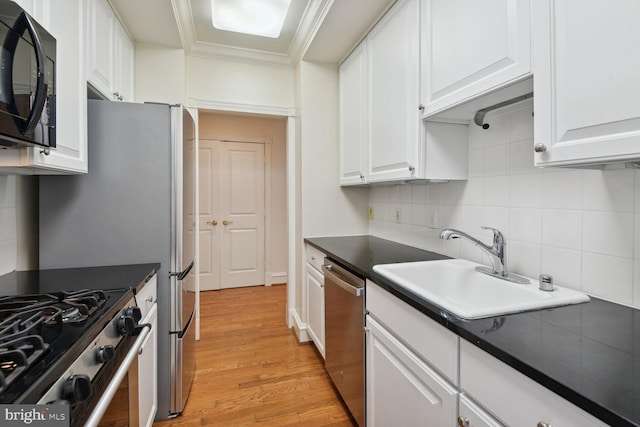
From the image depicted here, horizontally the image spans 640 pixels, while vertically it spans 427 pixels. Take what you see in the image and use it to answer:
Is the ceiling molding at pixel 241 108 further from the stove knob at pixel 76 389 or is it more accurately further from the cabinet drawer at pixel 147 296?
the stove knob at pixel 76 389

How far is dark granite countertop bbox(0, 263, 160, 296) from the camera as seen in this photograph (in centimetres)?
121

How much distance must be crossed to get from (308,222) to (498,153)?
154 cm

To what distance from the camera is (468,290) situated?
1382mm

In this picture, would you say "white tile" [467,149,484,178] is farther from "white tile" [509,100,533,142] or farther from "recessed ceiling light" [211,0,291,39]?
"recessed ceiling light" [211,0,291,39]

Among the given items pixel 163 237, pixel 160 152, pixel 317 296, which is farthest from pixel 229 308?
pixel 160 152

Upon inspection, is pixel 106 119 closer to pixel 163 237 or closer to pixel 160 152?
pixel 160 152

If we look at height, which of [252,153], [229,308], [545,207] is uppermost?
[252,153]

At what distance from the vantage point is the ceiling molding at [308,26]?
198cm

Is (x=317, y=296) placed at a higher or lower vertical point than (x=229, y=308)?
higher

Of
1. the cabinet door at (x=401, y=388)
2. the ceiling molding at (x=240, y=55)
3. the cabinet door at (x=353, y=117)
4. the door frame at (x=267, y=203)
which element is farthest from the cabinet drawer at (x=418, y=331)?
the door frame at (x=267, y=203)

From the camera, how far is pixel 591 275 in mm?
1071

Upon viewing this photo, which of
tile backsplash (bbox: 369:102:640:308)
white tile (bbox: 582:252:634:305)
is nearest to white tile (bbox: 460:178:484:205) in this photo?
tile backsplash (bbox: 369:102:640:308)

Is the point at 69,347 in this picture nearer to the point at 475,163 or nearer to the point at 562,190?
the point at 562,190

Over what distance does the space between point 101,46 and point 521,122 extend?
2184 millimetres
